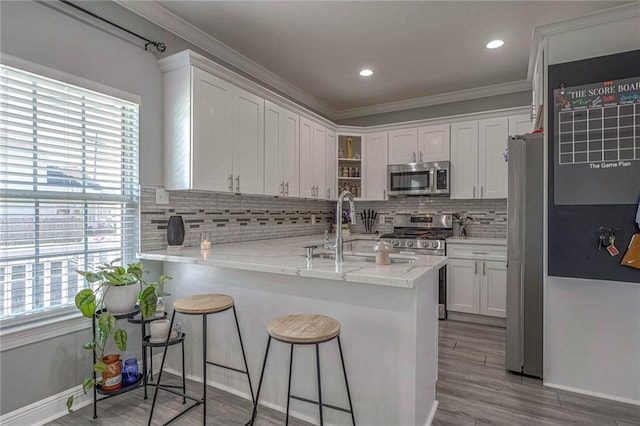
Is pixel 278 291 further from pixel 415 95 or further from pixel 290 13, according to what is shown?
pixel 415 95

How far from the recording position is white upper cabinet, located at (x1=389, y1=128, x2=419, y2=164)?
4.34 metres

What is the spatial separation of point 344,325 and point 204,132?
69.7 inches

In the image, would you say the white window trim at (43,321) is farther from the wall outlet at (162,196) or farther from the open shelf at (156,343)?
the wall outlet at (162,196)

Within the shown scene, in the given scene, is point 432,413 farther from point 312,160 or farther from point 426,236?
point 312,160

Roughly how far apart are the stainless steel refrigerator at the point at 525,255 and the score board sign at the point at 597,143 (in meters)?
0.19

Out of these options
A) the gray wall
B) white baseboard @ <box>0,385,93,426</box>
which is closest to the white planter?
white baseboard @ <box>0,385,93,426</box>

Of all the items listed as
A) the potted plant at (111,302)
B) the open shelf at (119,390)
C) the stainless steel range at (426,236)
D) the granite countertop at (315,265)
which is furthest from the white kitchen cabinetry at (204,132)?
the stainless steel range at (426,236)

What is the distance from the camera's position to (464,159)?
407 cm

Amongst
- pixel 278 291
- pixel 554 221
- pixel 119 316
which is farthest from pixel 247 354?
pixel 554 221

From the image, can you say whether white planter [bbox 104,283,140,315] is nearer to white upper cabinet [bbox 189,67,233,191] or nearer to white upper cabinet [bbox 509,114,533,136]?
white upper cabinet [bbox 189,67,233,191]

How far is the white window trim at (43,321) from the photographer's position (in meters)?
1.83

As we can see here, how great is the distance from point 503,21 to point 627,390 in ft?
9.26

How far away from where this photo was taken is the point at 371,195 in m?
4.62

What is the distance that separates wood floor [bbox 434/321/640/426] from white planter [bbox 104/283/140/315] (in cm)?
200
